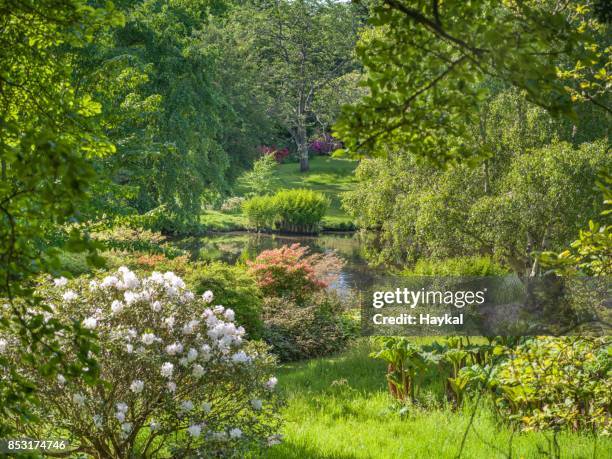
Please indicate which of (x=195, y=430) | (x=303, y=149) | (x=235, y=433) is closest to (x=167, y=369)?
(x=195, y=430)

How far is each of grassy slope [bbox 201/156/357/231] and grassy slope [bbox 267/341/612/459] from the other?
1022 inches

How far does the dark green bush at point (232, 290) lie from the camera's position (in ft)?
35.8

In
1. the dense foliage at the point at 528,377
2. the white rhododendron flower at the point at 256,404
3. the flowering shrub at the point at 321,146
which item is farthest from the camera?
the flowering shrub at the point at 321,146

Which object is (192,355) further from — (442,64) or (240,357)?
(442,64)

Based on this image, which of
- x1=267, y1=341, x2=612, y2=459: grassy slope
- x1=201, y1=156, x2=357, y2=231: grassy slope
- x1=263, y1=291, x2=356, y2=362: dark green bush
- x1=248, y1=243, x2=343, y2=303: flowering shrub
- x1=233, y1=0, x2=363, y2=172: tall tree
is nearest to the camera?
x1=267, y1=341, x2=612, y2=459: grassy slope

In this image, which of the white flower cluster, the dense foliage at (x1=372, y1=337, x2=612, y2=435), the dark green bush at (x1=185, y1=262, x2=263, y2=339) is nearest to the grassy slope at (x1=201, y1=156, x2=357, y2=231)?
the dark green bush at (x1=185, y1=262, x2=263, y2=339)

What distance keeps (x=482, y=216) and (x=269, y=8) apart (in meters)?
39.3

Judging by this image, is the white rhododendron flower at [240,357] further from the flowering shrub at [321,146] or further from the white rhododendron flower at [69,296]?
the flowering shrub at [321,146]

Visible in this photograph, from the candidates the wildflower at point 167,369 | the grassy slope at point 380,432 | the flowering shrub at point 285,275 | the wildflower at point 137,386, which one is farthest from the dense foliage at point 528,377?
the flowering shrub at point 285,275

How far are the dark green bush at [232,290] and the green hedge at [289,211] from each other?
2167 cm

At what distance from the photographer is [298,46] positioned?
47.2 meters

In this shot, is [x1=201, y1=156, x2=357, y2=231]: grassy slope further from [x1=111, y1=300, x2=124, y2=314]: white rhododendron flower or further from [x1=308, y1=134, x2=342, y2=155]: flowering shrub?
[x1=111, y1=300, x2=124, y2=314]: white rhododendron flower

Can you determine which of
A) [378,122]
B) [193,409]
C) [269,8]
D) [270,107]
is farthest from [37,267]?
[269,8]

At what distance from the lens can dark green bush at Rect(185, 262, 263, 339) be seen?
10.9 m
